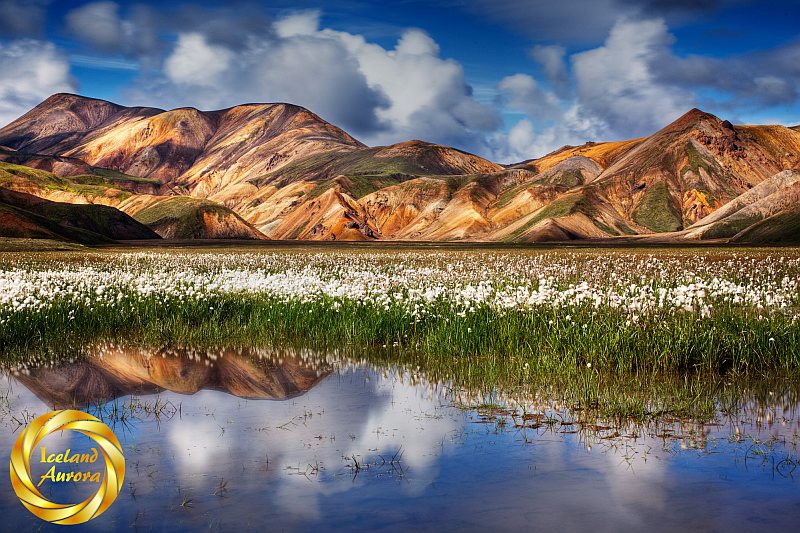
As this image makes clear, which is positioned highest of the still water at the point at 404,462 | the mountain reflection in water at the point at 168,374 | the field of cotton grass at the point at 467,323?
the field of cotton grass at the point at 467,323

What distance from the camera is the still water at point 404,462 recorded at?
632cm

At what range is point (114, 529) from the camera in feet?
20.0

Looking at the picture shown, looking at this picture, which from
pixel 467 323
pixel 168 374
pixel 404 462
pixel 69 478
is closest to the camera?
pixel 69 478

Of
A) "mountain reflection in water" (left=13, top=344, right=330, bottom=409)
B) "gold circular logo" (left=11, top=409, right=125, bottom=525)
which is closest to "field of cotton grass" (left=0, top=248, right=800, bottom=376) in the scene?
"mountain reflection in water" (left=13, top=344, right=330, bottom=409)

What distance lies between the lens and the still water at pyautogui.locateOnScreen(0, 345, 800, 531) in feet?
20.7

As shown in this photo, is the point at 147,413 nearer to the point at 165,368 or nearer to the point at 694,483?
the point at 165,368

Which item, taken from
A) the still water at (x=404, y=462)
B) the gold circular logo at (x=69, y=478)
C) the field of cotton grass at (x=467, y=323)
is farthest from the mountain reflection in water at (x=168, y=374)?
the gold circular logo at (x=69, y=478)

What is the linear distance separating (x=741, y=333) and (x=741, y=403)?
3.55 meters

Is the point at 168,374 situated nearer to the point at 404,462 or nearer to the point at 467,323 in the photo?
the point at 467,323

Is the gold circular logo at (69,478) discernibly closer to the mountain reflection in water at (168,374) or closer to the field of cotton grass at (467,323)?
the mountain reflection in water at (168,374)

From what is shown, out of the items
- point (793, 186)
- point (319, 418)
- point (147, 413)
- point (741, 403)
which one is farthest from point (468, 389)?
point (793, 186)

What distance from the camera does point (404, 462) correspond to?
25.8 ft

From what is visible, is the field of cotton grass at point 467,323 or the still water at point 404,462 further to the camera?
the field of cotton grass at point 467,323

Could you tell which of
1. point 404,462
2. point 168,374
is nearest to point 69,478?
point 404,462
